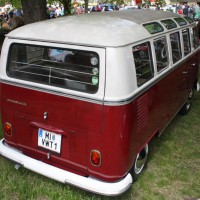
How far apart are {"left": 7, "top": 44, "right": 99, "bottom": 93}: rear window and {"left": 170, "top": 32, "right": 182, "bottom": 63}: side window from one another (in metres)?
1.67

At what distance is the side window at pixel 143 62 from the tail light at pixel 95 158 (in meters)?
0.81

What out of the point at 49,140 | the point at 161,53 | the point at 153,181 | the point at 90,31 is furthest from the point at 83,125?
the point at 161,53

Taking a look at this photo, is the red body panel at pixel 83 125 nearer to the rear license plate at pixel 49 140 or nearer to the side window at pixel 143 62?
the rear license plate at pixel 49 140

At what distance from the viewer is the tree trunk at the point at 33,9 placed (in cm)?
617

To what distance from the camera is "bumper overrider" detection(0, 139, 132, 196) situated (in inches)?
115

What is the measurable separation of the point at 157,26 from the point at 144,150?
5.11 ft

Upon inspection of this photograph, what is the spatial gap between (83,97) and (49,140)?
2.28 feet

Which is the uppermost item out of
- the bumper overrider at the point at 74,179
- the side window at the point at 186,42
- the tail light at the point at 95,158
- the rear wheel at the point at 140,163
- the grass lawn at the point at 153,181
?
the side window at the point at 186,42

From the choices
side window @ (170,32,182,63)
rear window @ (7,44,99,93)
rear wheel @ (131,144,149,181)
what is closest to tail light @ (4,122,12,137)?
rear window @ (7,44,99,93)

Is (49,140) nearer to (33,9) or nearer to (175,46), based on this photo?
(175,46)

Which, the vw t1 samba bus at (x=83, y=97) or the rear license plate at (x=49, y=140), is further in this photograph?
the rear license plate at (x=49, y=140)

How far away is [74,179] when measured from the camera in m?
3.03

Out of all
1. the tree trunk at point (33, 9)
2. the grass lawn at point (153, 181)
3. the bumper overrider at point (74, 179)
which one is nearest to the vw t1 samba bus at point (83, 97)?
the bumper overrider at point (74, 179)

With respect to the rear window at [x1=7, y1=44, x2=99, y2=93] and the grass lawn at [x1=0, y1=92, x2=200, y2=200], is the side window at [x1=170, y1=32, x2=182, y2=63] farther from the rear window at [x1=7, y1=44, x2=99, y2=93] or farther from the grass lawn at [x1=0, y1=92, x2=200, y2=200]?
the rear window at [x1=7, y1=44, x2=99, y2=93]
